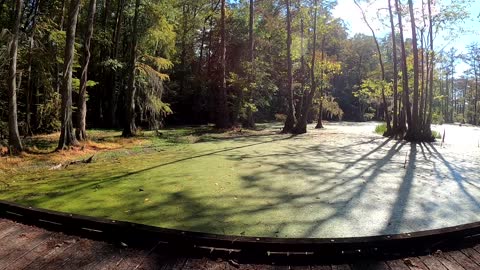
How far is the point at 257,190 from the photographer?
5.22m

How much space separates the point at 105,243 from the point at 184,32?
2176cm

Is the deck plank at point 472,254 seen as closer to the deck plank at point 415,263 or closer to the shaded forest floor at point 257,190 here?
the deck plank at point 415,263

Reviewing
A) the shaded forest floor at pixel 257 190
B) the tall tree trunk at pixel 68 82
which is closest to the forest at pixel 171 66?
the tall tree trunk at pixel 68 82

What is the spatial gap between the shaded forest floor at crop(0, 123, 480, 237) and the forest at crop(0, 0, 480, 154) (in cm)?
342

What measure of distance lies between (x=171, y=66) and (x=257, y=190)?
13.5 m

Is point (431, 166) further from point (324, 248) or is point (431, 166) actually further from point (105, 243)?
point (105, 243)

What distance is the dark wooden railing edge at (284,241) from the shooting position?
223 centimetres

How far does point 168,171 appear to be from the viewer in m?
6.56

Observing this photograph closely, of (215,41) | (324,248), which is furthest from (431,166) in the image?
(215,41)

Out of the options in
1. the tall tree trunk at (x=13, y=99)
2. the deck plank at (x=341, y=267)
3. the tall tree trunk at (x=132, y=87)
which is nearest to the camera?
the deck plank at (x=341, y=267)

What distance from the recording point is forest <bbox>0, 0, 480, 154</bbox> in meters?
10.9

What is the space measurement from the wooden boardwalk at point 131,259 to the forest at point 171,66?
6898mm

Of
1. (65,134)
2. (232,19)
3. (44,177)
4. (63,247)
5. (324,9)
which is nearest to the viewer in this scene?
(63,247)

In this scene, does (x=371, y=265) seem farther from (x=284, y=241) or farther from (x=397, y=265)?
(x=284, y=241)
